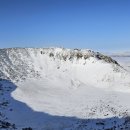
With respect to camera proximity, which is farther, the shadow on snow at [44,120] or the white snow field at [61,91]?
the white snow field at [61,91]

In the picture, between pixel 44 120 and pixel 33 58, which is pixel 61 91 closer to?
pixel 33 58

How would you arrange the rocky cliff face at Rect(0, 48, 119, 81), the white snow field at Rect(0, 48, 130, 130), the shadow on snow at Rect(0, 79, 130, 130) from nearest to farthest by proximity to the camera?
→ the shadow on snow at Rect(0, 79, 130, 130) → the white snow field at Rect(0, 48, 130, 130) → the rocky cliff face at Rect(0, 48, 119, 81)

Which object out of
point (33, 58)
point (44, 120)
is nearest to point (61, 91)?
point (33, 58)

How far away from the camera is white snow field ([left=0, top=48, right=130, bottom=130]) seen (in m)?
27.5

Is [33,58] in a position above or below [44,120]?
above

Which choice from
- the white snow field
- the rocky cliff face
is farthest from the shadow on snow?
the rocky cliff face

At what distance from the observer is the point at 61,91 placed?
43125 mm

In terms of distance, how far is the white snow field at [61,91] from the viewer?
27484 mm

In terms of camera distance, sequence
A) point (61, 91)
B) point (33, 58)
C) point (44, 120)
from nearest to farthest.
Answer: point (44, 120), point (61, 91), point (33, 58)

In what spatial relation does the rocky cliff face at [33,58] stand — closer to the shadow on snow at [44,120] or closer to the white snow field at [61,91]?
the white snow field at [61,91]

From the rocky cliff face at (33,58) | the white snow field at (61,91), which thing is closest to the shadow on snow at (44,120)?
the white snow field at (61,91)

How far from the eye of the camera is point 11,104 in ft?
A: 110

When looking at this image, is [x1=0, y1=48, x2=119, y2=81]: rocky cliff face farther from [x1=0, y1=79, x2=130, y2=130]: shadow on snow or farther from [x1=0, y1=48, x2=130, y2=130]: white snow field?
[x1=0, y1=79, x2=130, y2=130]: shadow on snow

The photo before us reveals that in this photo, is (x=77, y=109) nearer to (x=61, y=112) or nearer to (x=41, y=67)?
(x=61, y=112)
